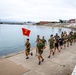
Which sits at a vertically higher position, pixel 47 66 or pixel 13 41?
pixel 47 66

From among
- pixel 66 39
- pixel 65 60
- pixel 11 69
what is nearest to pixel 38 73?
pixel 11 69

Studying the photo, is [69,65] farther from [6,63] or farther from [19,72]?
[6,63]

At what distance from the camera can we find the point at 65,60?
9.91 meters

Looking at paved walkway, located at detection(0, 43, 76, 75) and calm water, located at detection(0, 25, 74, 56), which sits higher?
paved walkway, located at detection(0, 43, 76, 75)

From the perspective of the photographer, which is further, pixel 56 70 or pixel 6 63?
pixel 6 63

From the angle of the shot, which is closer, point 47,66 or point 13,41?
point 47,66

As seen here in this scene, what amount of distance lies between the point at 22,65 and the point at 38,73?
1.58m

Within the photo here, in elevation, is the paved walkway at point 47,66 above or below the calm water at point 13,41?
above

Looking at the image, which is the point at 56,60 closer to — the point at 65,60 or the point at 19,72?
the point at 65,60

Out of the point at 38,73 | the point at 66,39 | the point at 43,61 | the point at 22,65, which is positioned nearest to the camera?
the point at 38,73

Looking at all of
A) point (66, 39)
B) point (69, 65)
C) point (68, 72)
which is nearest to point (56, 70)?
point (68, 72)

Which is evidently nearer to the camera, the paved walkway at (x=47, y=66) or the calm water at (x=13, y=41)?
the paved walkway at (x=47, y=66)

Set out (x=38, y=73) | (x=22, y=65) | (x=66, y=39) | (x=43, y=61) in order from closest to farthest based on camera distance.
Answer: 1. (x=38, y=73)
2. (x=22, y=65)
3. (x=43, y=61)
4. (x=66, y=39)

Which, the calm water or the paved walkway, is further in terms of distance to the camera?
the calm water
